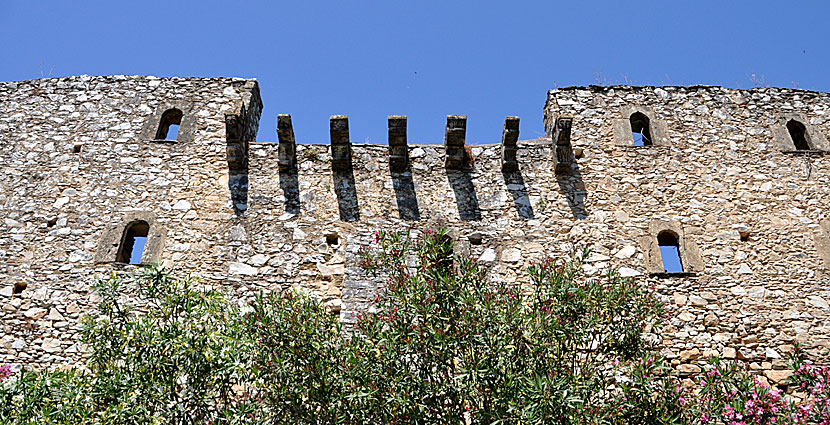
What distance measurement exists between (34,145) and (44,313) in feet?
9.39

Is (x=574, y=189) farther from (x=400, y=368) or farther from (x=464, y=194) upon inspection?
(x=400, y=368)

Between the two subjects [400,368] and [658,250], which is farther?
[658,250]

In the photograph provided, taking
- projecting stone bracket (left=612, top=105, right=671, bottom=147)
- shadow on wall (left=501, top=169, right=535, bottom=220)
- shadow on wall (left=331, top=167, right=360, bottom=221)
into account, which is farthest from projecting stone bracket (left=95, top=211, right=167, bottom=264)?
projecting stone bracket (left=612, top=105, right=671, bottom=147)

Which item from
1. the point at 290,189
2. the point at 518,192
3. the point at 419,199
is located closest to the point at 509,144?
the point at 518,192

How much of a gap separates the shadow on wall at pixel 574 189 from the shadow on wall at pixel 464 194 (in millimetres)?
1204

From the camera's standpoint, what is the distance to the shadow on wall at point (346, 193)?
27.6 ft

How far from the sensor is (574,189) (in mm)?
8688

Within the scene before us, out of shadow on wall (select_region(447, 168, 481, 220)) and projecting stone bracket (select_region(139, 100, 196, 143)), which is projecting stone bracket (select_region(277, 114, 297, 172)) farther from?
shadow on wall (select_region(447, 168, 481, 220))

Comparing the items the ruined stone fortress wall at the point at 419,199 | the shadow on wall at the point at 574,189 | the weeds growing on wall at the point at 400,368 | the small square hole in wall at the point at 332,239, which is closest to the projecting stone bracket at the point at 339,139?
the ruined stone fortress wall at the point at 419,199

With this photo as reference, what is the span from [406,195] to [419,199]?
0.61ft

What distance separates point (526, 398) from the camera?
4.93 meters

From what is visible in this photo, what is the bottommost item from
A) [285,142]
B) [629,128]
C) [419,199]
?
[419,199]

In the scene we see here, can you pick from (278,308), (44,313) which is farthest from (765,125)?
(44,313)

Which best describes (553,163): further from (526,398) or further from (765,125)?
(526,398)
